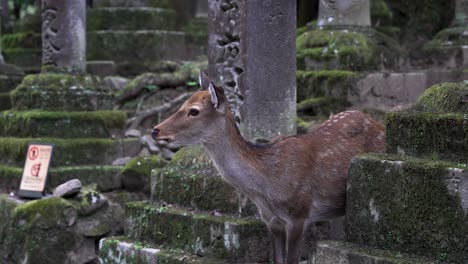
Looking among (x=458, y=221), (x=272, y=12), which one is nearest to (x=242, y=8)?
(x=272, y=12)

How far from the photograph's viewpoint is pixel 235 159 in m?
5.80

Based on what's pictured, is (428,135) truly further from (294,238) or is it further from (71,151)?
(71,151)

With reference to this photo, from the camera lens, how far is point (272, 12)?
696 cm

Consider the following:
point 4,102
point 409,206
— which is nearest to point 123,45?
point 4,102

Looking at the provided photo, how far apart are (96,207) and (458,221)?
4.80m

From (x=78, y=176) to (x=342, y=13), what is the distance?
11.9 ft

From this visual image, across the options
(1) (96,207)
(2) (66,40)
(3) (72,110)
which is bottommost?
(1) (96,207)

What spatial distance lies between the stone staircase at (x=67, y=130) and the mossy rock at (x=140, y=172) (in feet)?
0.63

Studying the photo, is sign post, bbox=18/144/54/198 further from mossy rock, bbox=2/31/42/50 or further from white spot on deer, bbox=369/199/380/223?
mossy rock, bbox=2/31/42/50

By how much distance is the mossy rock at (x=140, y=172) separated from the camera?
31.5ft

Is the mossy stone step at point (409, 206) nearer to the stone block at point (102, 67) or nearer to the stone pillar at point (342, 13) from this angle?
the stone pillar at point (342, 13)

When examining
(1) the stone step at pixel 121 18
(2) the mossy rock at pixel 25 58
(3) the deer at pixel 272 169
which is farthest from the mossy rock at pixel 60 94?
(3) the deer at pixel 272 169

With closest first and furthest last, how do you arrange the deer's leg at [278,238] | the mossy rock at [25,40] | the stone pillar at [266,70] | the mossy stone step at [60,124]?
1. the deer's leg at [278,238]
2. the stone pillar at [266,70]
3. the mossy stone step at [60,124]
4. the mossy rock at [25,40]

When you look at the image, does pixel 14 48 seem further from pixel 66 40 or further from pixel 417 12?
pixel 417 12
